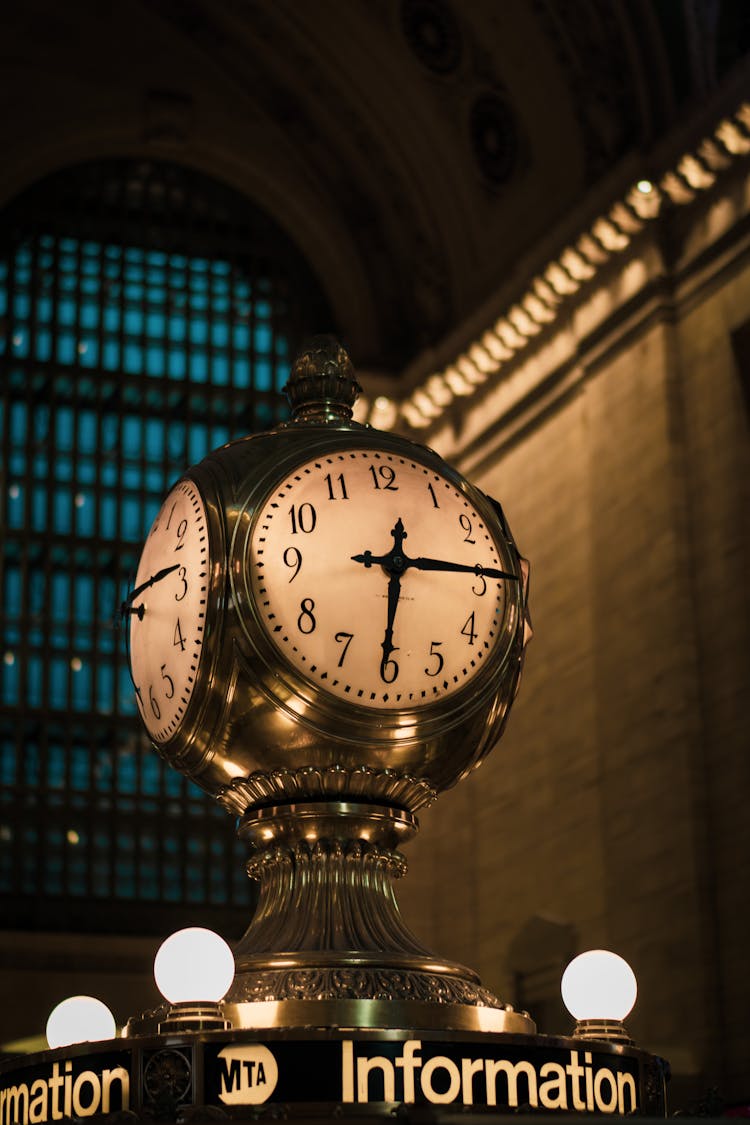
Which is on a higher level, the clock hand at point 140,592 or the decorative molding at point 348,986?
the clock hand at point 140,592

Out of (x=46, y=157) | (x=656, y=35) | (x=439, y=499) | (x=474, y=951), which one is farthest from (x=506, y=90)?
(x=439, y=499)

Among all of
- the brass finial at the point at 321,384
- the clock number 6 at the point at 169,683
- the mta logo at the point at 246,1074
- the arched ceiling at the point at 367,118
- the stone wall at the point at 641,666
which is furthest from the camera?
the arched ceiling at the point at 367,118

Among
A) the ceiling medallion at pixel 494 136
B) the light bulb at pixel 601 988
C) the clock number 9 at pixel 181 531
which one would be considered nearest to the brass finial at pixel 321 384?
the clock number 9 at pixel 181 531

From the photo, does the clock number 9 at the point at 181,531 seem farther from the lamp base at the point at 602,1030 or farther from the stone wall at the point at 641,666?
the stone wall at the point at 641,666

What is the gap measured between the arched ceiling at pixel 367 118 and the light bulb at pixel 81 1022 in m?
14.5

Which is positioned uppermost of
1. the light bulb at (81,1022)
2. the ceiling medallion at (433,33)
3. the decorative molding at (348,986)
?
the ceiling medallion at (433,33)

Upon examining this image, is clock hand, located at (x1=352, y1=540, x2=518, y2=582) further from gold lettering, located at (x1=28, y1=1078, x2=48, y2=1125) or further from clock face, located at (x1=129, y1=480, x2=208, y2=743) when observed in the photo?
gold lettering, located at (x1=28, y1=1078, x2=48, y2=1125)

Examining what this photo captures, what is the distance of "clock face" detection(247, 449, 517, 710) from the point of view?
2.10 metres

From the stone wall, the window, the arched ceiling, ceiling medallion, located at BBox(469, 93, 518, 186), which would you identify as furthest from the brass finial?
the window

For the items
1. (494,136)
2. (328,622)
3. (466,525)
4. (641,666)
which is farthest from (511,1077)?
(494,136)

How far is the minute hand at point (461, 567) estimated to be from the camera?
2137 mm

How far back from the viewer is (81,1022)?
2.15m

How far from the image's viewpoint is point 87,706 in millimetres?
18641

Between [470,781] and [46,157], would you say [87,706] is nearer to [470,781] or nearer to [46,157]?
[470,781]
